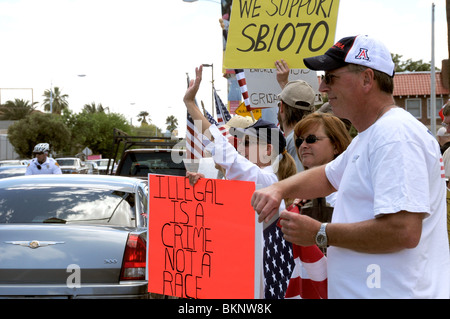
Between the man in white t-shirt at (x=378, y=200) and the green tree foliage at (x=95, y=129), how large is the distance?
225 ft

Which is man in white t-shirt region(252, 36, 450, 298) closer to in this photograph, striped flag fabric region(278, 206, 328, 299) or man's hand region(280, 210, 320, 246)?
man's hand region(280, 210, 320, 246)

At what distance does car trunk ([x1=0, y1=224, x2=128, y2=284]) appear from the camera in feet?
14.9

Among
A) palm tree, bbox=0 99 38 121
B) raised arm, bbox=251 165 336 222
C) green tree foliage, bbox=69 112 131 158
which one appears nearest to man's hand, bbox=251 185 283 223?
raised arm, bbox=251 165 336 222

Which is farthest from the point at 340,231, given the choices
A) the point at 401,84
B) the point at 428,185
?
the point at 401,84

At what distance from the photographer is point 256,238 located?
9.77 feet

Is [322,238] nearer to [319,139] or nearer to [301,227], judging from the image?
[301,227]

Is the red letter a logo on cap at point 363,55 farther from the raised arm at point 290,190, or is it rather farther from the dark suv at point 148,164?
the dark suv at point 148,164

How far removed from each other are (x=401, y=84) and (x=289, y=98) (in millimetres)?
49263

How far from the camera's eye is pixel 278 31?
5.20 meters

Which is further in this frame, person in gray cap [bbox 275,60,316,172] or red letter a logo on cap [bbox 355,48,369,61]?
person in gray cap [bbox 275,60,316,172]

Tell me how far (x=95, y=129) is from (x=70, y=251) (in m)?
73.0

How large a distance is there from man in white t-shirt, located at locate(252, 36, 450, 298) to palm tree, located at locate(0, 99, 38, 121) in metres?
78.1

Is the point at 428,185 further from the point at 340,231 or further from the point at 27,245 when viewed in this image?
the point at 27,245

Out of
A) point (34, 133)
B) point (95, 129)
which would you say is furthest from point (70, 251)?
point (95, 129)
